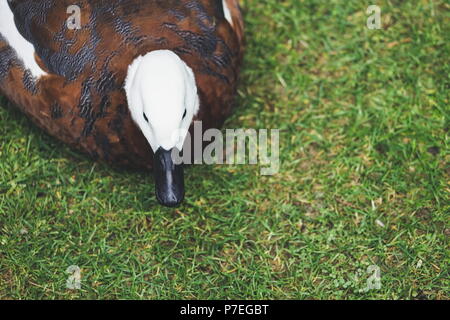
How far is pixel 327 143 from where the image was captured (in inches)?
112

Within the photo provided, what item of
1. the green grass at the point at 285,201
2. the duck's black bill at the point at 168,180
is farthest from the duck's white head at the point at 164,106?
the green grass at the point at 285,201

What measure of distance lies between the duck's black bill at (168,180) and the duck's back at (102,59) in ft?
0.56

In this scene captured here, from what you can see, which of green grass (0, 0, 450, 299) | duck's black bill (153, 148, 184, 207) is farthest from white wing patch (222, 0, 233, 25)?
duck's black bill (153, 148, 184, 207)

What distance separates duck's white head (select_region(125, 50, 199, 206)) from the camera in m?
2.26

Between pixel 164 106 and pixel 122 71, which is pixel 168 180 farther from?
pixel 122 71

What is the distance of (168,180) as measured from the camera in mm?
2371

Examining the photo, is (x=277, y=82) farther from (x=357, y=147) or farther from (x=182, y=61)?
(x=182, y=61)

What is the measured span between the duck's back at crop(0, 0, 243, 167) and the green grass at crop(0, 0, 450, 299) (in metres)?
0.26

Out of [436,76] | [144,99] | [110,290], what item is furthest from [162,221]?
[436,76]

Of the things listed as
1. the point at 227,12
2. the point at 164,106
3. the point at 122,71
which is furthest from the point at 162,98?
the point at 227,12

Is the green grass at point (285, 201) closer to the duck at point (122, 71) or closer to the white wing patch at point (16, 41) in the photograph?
the duck at point (122, 71)

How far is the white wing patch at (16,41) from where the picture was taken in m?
2.48
